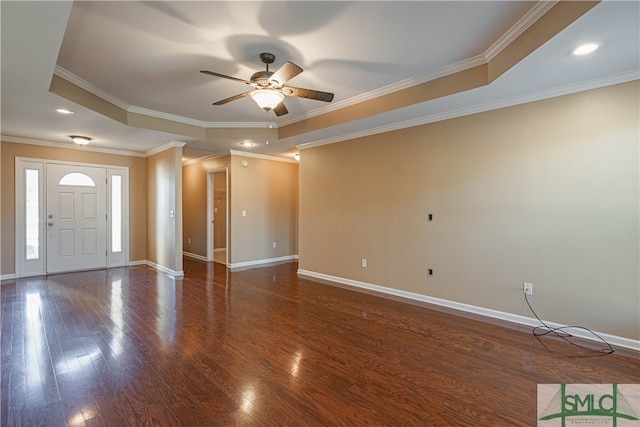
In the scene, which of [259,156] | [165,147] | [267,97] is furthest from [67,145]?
[267,97]

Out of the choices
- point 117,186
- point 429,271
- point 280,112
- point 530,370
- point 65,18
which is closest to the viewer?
point 65,18

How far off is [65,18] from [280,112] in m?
1.84

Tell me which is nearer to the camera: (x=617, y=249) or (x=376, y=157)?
(x=617, y=249)

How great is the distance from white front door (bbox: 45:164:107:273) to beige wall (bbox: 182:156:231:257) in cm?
182

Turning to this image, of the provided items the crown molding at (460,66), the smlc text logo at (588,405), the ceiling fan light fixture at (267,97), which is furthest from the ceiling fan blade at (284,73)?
the smlc text logo at (588,405)

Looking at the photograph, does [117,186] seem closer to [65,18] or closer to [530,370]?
[65,18]

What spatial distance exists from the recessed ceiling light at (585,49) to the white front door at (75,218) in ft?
24.5

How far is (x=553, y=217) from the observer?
3107 millimetres

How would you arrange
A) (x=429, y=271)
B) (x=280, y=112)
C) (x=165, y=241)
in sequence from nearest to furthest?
1. (x=280, y=112)
2. (x=429, y=271)
3. (x=165, y=241)

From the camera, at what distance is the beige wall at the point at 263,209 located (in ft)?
20.4

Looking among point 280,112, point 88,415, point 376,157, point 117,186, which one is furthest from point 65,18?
point 117,186

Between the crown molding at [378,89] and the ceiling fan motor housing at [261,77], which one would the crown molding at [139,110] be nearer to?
the crown molding at [378,89]

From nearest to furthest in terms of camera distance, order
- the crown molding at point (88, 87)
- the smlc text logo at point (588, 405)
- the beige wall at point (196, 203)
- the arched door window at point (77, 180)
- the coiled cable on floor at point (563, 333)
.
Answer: the smlc text logo at point (588, 405) → the coiled cable on floor at point (563, 333) → the crown molding at point (88, 87) → the arched door window at point (77, 180) → the beige wall at point (196, 203)

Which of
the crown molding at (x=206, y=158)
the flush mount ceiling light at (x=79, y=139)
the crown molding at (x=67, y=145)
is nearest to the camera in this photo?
the flush mount ceiling light at (x=79, y=139)
